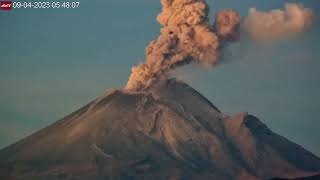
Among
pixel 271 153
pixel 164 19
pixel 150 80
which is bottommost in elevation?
pixel 271 153

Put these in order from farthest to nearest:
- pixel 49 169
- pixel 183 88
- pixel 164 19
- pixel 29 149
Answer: pixel 183 88 < pixel 29 149 < pixel 49 169 < pixel 164 19

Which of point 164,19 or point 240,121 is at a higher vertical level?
point 164,19

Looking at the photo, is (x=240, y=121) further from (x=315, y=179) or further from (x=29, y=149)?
(x=315, y=179)

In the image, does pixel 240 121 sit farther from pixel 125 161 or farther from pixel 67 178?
pixel 67 178

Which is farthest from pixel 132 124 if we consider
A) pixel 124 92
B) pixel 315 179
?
pixel 315 179

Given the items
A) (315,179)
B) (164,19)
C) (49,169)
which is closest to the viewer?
(315,179)

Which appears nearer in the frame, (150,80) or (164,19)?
(164,19)
